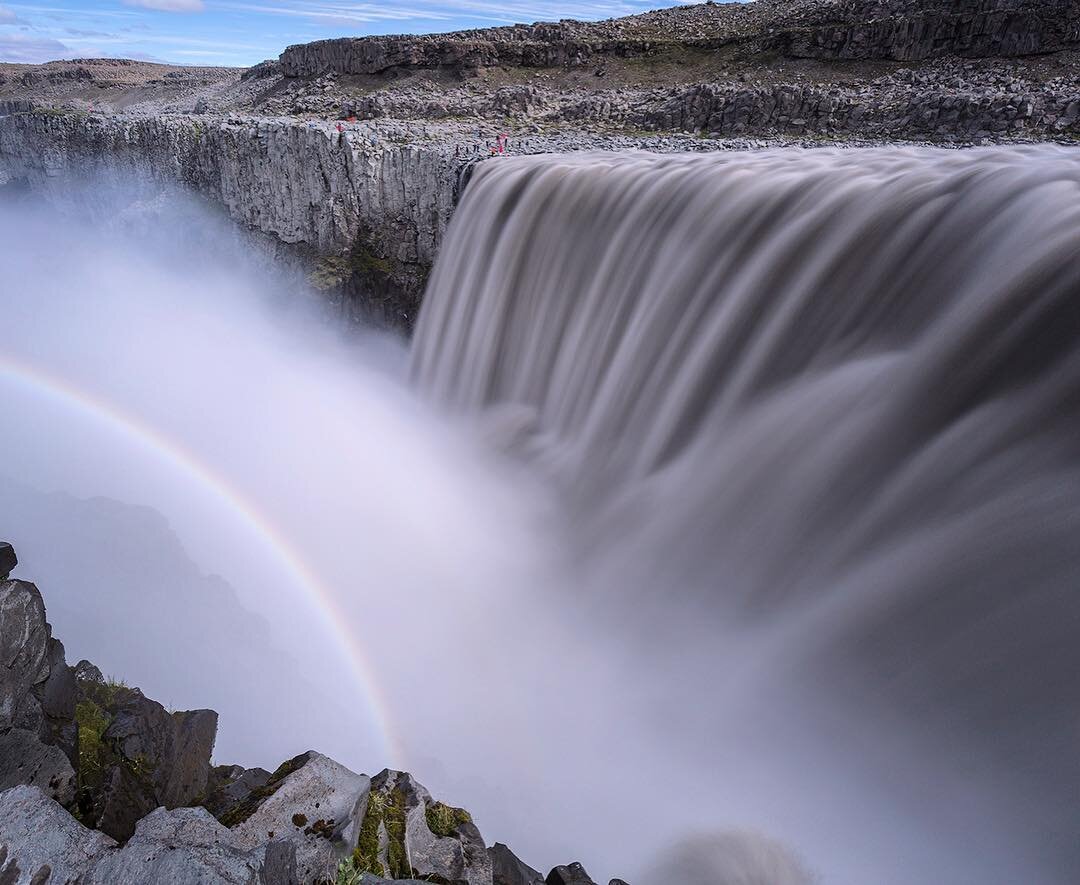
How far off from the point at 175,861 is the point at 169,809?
46.7 inches

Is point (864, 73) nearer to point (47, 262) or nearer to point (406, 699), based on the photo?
point (406, 699)

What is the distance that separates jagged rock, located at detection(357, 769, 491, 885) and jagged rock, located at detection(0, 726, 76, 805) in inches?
60.8

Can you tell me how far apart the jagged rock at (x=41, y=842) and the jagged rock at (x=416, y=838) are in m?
1.28

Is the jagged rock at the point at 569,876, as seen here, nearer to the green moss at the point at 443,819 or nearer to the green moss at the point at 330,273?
the green moss at the point at 443,819

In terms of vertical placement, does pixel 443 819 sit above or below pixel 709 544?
below

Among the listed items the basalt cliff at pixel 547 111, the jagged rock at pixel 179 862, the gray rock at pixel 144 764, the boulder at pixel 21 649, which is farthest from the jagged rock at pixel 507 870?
the basalt cliff at pixel 547 111

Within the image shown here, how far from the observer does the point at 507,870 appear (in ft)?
14.4

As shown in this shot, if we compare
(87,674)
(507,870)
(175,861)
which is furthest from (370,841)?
(87,674)

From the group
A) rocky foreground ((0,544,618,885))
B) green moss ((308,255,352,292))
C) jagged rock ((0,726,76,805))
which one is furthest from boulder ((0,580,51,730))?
green moss ((308,255,352,292))

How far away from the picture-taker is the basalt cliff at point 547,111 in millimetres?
18562

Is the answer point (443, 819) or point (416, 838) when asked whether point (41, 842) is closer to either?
point (416, 838)

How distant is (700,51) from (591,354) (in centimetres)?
2705

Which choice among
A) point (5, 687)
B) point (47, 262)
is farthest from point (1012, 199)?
point (47, 262)

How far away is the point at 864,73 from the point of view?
83.7 ft
